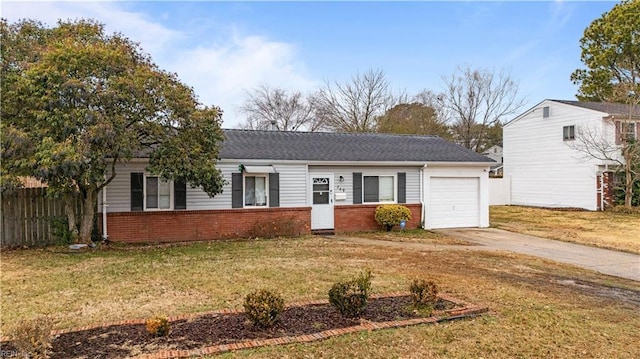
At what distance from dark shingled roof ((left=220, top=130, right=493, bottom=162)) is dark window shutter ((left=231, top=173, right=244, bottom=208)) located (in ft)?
2.02

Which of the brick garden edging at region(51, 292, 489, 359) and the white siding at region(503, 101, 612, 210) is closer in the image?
the brick garden edging at region(51, 292, 489, 359)

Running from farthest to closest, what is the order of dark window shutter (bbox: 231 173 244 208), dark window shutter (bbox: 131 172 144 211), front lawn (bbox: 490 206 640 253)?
dark window shutter (bbox: 231 173 244 208) → front lawn (bbox: 490 206 640 253) → dark window shutter (bbox: 131 172 144 211)

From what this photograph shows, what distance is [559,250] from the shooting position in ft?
39.2

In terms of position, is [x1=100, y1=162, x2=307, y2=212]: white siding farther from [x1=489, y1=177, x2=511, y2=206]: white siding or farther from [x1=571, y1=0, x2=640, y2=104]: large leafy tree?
[x1=571, y1=0, x2=640, y2=104]: large leafy tree

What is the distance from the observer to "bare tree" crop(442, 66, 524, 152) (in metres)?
39.8

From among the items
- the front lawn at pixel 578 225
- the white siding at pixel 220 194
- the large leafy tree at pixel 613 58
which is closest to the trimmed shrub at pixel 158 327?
the white siding at pixel 220 194

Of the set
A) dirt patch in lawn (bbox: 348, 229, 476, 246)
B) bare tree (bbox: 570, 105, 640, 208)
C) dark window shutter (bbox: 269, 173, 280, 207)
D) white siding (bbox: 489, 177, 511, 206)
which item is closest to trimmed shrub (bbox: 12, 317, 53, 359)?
dark window shutter (bbox: 269, 173, 280, 207)

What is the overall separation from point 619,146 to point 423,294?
2214 cm

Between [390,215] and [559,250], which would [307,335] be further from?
[390,215]

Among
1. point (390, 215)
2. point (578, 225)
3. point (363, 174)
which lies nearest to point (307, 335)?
point (390, 215)

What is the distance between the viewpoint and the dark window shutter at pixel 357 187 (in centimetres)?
1516

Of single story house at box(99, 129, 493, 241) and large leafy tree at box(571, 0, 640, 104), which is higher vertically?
large leafy tree at box(571, 0, 640, 104)

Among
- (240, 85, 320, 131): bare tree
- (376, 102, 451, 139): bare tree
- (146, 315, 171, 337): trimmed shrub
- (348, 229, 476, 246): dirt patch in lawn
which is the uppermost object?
(240, 85, 320, 131): bare tree

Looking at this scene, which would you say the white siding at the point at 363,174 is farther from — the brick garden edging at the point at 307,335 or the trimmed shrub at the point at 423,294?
the trimmed shrub at the point at 423,294
